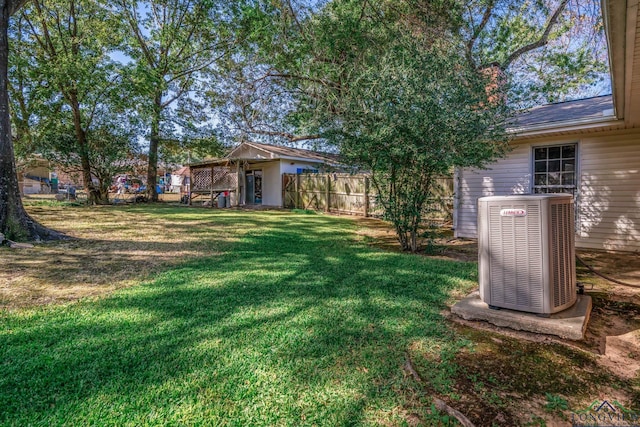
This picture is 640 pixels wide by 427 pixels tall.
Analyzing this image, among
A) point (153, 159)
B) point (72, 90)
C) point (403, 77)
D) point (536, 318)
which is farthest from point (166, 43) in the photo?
point (536, 318)

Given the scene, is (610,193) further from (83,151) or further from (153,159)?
(153,159)

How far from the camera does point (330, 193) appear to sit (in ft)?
47.8

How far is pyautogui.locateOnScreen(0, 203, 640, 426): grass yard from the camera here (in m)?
1.80

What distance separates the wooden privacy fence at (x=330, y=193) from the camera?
42.2 ft

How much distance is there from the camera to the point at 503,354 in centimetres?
240

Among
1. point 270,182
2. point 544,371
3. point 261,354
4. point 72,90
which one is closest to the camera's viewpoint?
point 544,371

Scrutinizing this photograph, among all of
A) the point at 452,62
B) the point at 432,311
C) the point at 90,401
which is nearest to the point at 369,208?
the point at 452,62

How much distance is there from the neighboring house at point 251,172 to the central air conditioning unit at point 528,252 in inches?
545

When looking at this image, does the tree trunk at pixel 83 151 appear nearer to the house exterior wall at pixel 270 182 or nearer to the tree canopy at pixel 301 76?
the tree canopy at pixel 301 76

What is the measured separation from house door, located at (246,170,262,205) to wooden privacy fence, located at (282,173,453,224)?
253cm

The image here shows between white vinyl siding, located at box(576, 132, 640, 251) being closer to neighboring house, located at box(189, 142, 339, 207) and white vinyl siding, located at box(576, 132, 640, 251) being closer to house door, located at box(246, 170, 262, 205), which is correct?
neighboring house, located at box(189, 142, 339, 207)

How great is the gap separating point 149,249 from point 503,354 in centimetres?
586

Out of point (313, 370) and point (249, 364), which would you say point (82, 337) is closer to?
point (249, 364)

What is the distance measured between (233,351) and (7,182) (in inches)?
274
